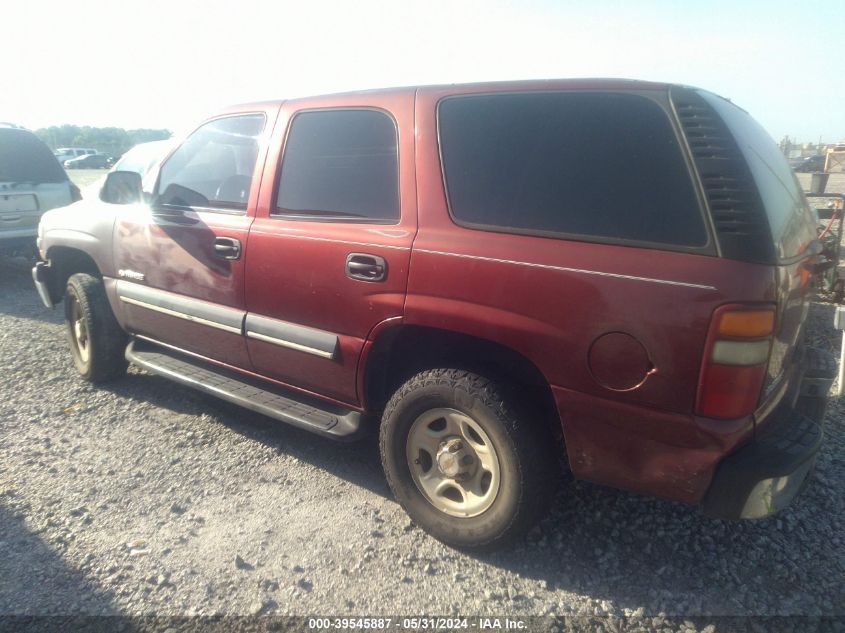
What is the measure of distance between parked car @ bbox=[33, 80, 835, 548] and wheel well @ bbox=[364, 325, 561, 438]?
11 mm

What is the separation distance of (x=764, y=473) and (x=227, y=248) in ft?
8.56

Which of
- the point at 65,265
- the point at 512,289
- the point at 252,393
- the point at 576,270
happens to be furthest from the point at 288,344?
the point at 65,265

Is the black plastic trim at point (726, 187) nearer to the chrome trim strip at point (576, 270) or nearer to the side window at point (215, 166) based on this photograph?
the chrome trim strip at point (576, 270)

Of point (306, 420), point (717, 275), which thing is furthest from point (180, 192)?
point (717, 275)

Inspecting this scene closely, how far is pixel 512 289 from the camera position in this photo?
2314 millimetres

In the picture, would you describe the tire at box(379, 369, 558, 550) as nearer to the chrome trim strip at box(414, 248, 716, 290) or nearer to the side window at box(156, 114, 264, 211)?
the chrome trim strip at box(414, 248, 716, 290)

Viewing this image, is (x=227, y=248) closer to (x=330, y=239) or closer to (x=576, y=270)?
(x=330, y=239)

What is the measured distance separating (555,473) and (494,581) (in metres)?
0.50

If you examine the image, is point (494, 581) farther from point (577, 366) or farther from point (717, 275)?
point (717, 275)

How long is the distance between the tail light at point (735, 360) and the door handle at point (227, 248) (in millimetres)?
2278

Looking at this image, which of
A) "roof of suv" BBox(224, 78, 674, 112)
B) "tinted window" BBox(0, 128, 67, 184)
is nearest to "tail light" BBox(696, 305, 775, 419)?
"roof of suv" BBox(224, 78, 674, 112)

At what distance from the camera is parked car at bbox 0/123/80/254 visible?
740 cm

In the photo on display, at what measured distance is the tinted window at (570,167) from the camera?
2090 mm

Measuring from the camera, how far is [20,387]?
14.5 feet
